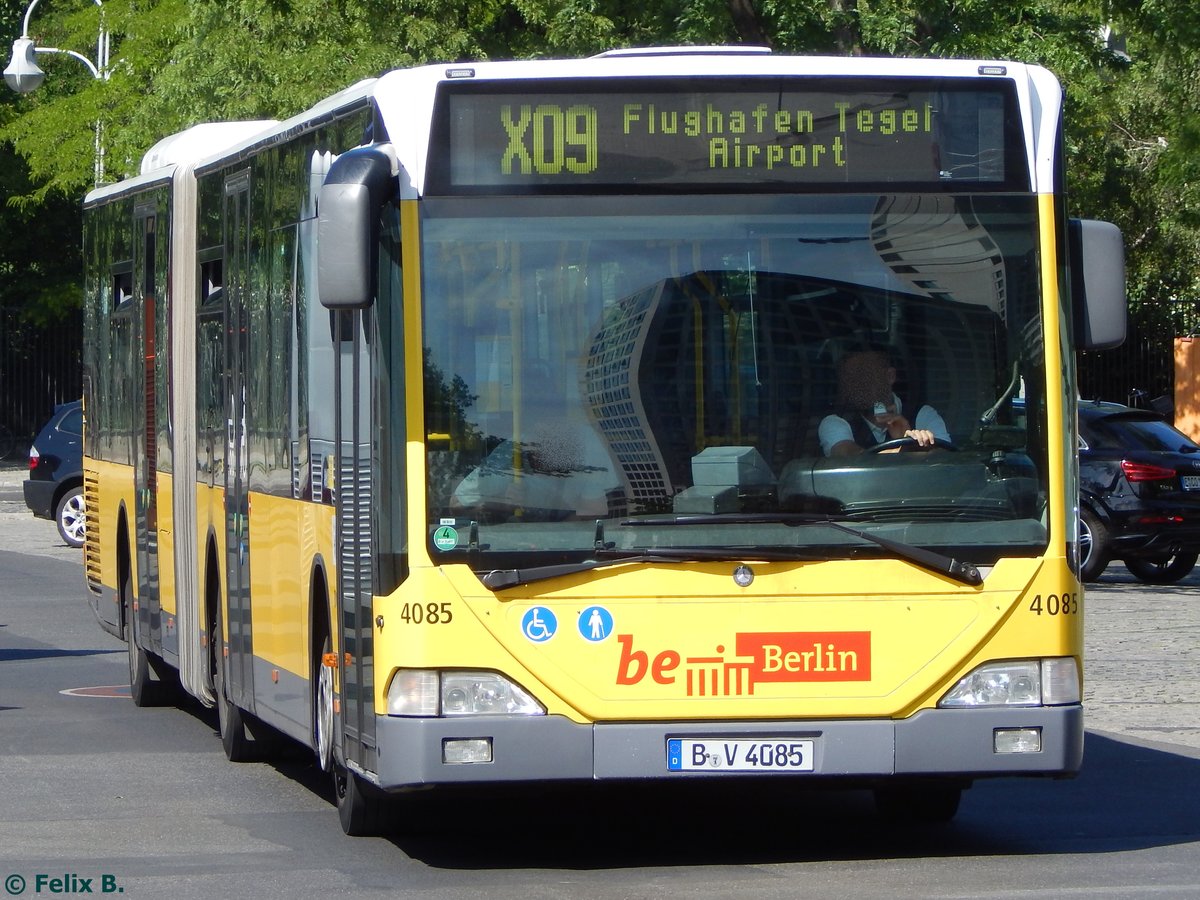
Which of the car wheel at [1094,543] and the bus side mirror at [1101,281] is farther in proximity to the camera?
the car wheel at [1094,543]

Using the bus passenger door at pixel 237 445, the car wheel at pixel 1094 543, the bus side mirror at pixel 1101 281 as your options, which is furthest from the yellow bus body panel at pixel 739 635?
the car wheel at pixel 1094 543

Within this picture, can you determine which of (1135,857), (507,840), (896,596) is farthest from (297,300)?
(1135,857)

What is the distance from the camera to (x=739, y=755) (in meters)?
8.11

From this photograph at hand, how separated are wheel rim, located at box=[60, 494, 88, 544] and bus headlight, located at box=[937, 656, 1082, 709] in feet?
70.8

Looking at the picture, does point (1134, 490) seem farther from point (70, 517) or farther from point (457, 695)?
point (457, 695)

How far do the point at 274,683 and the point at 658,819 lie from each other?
73.1 inches

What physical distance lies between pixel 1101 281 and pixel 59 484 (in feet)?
71.5

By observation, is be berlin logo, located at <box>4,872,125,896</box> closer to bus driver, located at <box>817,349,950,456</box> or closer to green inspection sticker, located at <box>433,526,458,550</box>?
green inspection sticker, located at <box>433,526,458,550</box>

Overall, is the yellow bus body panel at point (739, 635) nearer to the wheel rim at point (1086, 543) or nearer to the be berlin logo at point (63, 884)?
the be berlin logo at point (63, 884)

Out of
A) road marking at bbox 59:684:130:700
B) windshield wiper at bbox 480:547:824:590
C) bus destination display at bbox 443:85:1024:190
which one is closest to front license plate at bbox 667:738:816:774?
windshield wiper at bbox 480:547:824:590

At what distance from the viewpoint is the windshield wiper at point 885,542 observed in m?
8.10

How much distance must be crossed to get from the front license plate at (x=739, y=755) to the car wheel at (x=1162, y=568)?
1544cm

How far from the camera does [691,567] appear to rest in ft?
26.5

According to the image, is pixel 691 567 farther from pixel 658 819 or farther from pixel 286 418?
pixel 286 418
